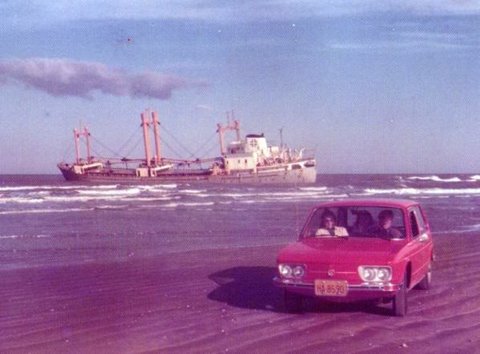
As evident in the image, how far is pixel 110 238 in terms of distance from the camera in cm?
1798

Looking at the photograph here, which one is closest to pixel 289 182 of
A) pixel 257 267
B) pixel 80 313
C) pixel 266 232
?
pixel 266 232

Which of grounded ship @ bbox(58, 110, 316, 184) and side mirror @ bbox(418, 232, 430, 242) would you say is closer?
side mirror @ bbox(418, 232, 430, 242)

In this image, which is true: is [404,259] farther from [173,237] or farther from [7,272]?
[173,237]

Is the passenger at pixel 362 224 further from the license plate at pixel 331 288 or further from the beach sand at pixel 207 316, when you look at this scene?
the license plate at pixel 331 288

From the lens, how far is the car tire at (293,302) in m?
7.43

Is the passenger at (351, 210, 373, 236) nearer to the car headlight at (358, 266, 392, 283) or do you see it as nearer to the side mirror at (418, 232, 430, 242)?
the side mirror at (418, 232, 430, 242)

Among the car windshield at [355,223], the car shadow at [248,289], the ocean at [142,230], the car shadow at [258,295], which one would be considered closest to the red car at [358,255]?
the car windshield at [355,223]

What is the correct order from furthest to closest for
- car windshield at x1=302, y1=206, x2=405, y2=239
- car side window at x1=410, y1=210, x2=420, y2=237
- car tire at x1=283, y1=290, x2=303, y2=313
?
car side window at x1=410, y1=210, x2=420, y2=237
car windshield at x1=302, y1=206, x2=405, y2=239
car tire at x1=283, y1=290, x2=303, y2=313

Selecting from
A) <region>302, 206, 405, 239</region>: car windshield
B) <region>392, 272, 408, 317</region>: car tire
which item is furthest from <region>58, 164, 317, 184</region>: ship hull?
<region>392, 272, 408, 317</region>: car tire

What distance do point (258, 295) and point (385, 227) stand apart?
2.15 m

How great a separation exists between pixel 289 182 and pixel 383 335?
216 feet

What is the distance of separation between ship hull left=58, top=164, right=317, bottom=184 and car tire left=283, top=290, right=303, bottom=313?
2469 inches

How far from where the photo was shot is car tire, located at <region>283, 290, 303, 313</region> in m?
7.43

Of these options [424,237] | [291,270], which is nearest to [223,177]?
[424,237]
